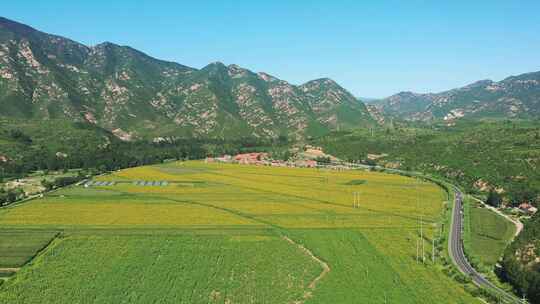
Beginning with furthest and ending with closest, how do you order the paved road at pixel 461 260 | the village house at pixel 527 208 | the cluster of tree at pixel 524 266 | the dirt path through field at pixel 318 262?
the village house at pixel 527 208
the paved road at pixel 461 260
the cluster of tree at pixel 524 266
the dirt path through field at pixel 318 262

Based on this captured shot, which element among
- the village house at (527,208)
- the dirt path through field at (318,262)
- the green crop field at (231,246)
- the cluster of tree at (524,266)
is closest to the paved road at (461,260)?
the cluster of tree at (524,266)

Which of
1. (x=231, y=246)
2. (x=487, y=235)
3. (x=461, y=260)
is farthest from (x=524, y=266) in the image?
(x=231, y=246)

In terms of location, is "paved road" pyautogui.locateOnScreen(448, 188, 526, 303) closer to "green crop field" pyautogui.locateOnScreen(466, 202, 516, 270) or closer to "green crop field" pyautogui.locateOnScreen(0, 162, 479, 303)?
"green crop field" pyautogui.locateOnScreen(466, 202, 516, 270)

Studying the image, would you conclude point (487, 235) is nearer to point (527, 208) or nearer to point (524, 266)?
point (524, 266)

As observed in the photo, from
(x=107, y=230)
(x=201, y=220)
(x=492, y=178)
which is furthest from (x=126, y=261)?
(x=492, y=178)

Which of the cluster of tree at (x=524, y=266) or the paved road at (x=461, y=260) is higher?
the cluster of tree at (x=524, y=266)

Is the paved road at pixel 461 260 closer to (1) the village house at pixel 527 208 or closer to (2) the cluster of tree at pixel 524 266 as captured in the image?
(2) the cluster of tree at pixel 524 266

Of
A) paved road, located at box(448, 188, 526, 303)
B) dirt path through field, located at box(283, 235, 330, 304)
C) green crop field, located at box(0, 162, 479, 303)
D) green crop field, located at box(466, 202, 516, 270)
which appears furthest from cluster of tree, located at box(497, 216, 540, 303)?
dirt path through field, located at box(283, 235, 330, 304)
